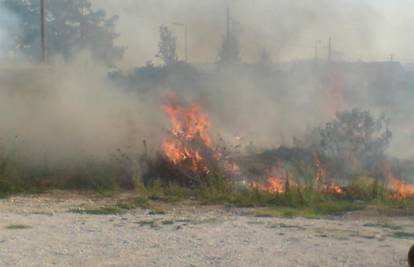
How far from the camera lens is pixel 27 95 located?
14891 mm

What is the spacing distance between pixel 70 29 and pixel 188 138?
46.5 ft

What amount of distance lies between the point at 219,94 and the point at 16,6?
8068 millimetres

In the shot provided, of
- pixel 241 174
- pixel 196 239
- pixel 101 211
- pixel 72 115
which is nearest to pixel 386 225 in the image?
pixel 196 239

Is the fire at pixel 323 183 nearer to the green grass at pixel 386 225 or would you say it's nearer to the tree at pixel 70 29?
the green grass at pixel 386 225

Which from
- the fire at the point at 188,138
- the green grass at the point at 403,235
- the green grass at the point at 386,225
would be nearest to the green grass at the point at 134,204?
the fire at the point at 188,138

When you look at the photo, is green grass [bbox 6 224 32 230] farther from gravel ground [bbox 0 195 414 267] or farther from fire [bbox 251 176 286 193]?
fire [bbox 251 176 286 193]

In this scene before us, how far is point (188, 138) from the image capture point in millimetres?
11055

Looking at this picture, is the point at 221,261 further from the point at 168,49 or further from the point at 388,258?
the point at 168,49

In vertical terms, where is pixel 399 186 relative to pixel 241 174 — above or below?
below

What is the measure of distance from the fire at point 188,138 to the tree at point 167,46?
9.03 metres

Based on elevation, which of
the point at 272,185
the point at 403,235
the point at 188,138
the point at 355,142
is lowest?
the point at 403,235

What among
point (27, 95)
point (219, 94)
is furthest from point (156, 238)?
point (219, 94)

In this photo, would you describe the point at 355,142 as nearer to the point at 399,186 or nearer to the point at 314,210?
the point at 399,186

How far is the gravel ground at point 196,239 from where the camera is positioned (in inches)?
221
